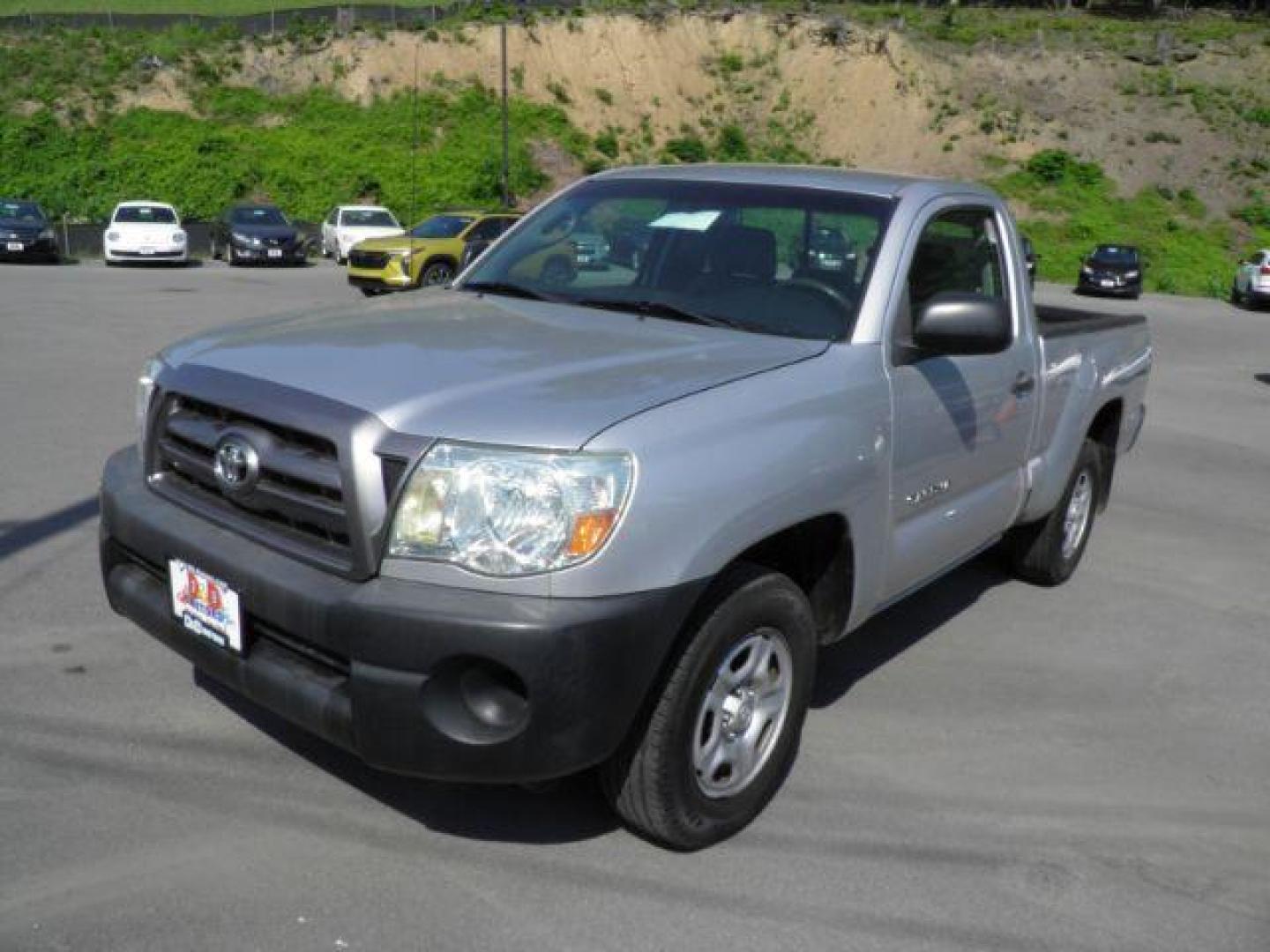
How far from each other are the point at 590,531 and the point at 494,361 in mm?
744

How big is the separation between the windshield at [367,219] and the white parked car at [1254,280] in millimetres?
20706

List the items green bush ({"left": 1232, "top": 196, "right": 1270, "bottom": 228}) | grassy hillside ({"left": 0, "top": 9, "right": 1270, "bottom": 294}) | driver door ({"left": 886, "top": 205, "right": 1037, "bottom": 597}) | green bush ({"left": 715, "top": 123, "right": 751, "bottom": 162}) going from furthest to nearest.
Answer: green bush ({"left": 715, "top": 123, "right": 751, "bottom": 162}) < green bush ({"left": 1232, "top": 196, "right": 1270, "bottom": 228}) < grassy hillside ({"left": 0, "top": 9, "right": 1270, "bottom": 294}) < driver door ({"left": 886, "top": 205, "right": 1037, "bottom": 597})

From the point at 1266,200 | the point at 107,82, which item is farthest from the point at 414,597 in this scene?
the point at 1266,200

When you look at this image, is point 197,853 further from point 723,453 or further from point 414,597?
point 723,453

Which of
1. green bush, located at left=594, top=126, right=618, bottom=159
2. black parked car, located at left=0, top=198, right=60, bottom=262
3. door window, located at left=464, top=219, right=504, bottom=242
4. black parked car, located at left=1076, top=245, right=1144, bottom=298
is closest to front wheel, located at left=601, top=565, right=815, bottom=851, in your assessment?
door window, located at left=464, top=219, right=504, bottom=242

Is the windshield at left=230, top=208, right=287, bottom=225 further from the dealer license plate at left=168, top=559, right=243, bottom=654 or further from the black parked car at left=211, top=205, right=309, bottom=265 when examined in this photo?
the dealer license plate at left=168, top=559, right=243, bottom=654

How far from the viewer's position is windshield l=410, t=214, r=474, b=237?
23.3 metres

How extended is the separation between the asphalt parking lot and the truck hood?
0.84 metres

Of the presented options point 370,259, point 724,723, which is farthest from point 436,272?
point 724,723

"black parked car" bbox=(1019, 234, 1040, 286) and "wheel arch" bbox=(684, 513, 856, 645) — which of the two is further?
"black parked car" bbox=(1019, 234, 1040, 286)

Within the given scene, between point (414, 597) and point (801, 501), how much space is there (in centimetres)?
113

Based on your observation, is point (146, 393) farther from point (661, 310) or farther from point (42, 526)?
point (42, 526)

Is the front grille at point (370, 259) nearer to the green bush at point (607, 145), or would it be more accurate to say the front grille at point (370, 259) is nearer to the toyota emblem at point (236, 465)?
the toyota emblem at point (236, 465)

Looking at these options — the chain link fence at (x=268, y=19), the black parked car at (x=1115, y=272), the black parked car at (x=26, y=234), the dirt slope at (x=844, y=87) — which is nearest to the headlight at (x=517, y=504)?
the black parked car at (x=26, y=234)
